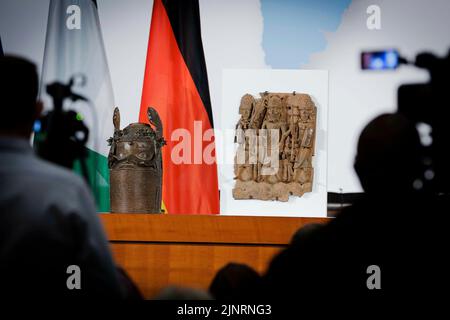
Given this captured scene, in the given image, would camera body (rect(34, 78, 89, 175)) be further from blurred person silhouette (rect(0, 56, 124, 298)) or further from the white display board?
the white display board

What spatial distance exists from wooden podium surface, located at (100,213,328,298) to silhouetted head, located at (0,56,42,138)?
45 cm

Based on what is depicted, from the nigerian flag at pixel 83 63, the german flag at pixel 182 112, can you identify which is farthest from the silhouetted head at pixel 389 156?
the german flag at pixel 182 112

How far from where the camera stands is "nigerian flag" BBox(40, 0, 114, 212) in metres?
1.94

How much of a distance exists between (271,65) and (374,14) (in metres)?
1.08

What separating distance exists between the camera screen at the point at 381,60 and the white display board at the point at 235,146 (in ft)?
4.44

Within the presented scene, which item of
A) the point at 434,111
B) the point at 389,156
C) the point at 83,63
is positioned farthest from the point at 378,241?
the point at 83,63

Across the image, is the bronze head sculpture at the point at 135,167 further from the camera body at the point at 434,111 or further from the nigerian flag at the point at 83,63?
the camera body at the point at 434,111

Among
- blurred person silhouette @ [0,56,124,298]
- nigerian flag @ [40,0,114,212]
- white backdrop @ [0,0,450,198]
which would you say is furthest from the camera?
white backdrop @ [0,0,450,198]

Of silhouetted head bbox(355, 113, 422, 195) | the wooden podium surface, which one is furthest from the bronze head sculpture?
silhouetted head bbox(355, 113, 422, 195)

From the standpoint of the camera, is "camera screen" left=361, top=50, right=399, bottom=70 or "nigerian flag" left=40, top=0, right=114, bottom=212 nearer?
"camera screen" left=361, top=50, right=399, bottom=70

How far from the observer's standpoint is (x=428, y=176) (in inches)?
63.4

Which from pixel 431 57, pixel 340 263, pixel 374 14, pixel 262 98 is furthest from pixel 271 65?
pixel 340 263

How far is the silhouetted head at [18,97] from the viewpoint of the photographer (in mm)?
1379
